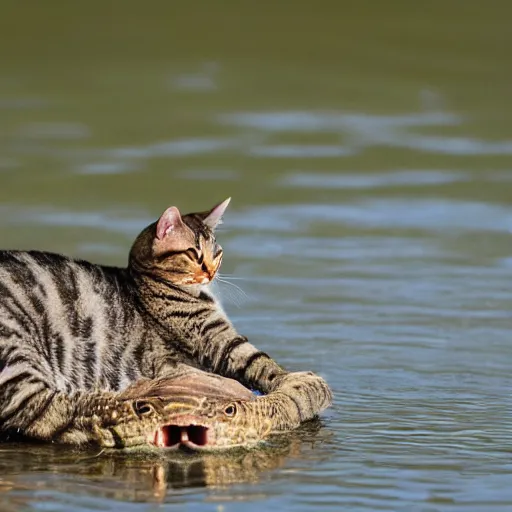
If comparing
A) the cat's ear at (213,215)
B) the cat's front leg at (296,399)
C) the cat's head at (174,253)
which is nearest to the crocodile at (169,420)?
the cat's front leg at (296,399)

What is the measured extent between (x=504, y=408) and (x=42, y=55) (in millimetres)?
8963

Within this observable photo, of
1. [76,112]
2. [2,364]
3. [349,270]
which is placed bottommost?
[2,364]

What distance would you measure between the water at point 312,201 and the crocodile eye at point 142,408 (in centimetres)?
19

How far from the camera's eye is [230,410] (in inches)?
251

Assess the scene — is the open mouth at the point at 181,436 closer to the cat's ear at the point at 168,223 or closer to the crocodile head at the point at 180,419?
the crocodile head at the point at 180,419

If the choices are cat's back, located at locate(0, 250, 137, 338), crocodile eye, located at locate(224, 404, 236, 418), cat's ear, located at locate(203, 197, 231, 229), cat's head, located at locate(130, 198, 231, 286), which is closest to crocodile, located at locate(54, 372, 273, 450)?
crocodile eye, located at locate(224, 404, 236, 418)

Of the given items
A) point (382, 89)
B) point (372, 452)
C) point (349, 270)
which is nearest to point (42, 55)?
point (382, 89)

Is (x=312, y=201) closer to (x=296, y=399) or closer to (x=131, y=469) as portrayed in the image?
(x=296, y=399)

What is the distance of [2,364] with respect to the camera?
6.54 metres

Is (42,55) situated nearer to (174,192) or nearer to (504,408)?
(174,192)

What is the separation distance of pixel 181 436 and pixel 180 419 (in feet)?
0.24

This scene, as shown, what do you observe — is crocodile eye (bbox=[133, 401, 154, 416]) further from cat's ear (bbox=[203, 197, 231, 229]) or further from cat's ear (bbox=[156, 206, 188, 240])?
cat's ear (bbox=[203, 197, 231, 229])

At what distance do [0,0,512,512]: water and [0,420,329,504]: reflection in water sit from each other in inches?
0.6

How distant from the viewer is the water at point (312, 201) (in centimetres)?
597
